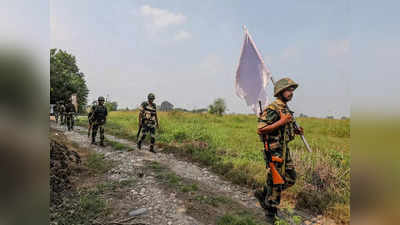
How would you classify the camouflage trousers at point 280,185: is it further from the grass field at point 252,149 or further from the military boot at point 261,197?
the grass field at point 252,149

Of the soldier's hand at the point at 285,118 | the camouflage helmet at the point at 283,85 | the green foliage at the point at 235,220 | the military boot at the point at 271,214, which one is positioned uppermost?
the camouflage helmet at the point at 283,85

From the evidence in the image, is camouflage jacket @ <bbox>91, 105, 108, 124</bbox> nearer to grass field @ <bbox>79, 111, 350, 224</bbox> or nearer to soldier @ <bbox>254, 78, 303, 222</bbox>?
grass field @ <bbox>79, 111, 350, 224</bbox>

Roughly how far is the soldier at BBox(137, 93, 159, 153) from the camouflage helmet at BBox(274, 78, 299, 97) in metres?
2.02

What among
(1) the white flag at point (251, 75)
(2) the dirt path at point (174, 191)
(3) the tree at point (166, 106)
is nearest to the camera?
(2) the dirt path at point (174, 191)

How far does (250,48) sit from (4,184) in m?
3.50

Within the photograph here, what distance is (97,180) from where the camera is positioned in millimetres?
3656

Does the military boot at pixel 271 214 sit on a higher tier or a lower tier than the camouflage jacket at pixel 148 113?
lower

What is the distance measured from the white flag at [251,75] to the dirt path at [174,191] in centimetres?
135

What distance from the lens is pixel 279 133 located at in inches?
113

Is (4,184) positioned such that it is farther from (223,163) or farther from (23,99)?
(223,163)

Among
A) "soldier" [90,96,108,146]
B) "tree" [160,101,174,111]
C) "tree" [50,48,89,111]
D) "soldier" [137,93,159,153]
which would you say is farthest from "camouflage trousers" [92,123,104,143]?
"tree" [160,101,174,111]

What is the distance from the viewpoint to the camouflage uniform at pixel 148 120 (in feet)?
13.1

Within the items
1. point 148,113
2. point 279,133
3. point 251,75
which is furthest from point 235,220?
point 148,113

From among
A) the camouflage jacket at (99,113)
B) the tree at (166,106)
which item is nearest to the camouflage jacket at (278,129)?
the tree at (166,106)
